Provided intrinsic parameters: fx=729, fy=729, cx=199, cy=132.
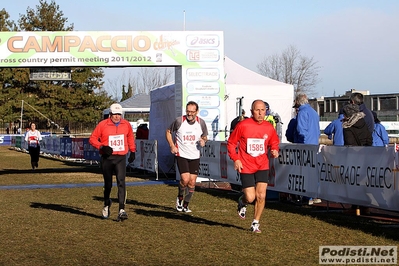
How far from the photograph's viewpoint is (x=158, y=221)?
38.8 ft

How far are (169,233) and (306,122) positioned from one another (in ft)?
16.9

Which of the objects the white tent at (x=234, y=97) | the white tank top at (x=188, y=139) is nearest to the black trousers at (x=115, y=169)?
the white tank top at (x=188, y=139)

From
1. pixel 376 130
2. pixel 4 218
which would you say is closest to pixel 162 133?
pixel 376 130

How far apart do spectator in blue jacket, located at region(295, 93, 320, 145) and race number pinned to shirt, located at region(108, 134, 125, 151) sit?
4.10 m

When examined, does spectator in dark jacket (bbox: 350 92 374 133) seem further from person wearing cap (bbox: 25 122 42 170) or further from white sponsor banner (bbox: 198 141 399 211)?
person wearing cap (bbox: 25 122 42 170)

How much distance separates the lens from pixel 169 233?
34.0 ft

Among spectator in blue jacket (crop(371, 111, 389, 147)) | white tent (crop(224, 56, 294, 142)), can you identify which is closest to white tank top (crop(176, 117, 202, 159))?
spectator in blue jacket (crop(371, 111, 389, 147))

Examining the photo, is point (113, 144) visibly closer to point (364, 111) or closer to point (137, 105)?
point (364, 111)

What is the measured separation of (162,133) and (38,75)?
6.84 m

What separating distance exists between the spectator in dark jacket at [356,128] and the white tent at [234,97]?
12.3m

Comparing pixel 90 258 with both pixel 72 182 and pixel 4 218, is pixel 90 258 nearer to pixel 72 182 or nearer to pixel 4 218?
pixel 4 218

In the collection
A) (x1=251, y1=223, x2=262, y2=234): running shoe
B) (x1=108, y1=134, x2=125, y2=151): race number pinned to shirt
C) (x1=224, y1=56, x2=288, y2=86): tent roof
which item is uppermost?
(x1=224, y1=56, x2=288, y2=86): tent roof

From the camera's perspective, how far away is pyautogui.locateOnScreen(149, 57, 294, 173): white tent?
2498 centimetres

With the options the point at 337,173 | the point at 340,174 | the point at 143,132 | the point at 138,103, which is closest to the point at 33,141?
the point at 143,132
